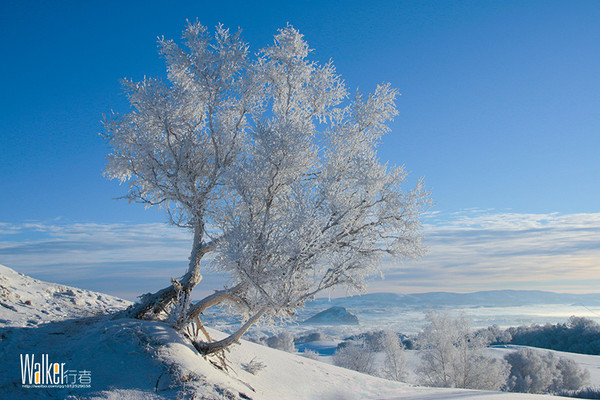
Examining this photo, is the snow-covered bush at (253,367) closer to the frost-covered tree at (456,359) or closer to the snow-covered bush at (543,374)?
the frost-covered tree at (456,359)

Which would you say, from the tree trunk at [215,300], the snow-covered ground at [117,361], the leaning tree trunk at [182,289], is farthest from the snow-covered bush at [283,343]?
the tree trunk at [215,300]

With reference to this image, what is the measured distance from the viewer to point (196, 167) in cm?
955

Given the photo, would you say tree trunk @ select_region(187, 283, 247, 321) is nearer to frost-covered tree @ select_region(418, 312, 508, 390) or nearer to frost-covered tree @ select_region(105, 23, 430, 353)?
frost-covered tree @ select_region(105, 23, 430, 353)

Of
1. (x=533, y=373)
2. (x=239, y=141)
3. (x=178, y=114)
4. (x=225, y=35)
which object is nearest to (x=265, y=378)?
(x=239, y=141)

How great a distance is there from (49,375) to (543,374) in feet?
83.9

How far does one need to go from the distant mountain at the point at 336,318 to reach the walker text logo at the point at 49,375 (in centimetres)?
5948

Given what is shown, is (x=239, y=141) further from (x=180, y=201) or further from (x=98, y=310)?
(x=98, y=310)

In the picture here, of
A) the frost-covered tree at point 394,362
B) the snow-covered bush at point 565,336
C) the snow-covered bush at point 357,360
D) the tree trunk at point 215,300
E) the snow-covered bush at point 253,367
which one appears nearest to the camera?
the tree trunk at point 215,300

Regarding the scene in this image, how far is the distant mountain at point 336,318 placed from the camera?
63.0 m

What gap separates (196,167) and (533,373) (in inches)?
942

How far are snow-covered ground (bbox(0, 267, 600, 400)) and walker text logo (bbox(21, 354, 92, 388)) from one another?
30mm

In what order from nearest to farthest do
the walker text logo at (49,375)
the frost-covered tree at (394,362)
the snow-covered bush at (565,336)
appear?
the walker text logo at (49,375) → the frost-covered tree at (394,362) → the snow-covered bush at (565,336)

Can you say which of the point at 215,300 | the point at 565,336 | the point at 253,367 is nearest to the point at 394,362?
the point at 253,367

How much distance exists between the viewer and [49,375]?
595 cm
